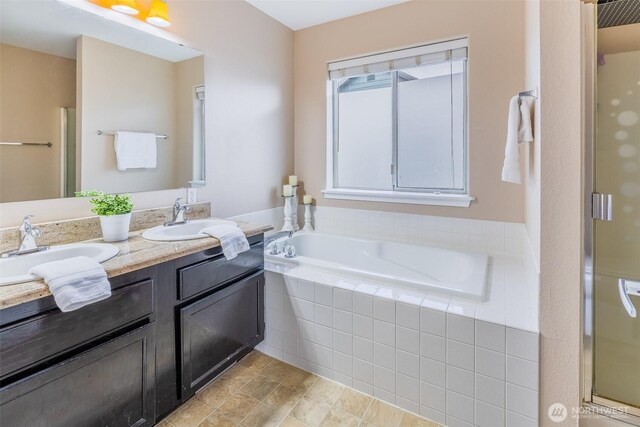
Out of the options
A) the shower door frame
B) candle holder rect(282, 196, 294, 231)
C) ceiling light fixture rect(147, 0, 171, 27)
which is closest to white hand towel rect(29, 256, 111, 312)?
ceiling light fixture rect(147, 0, 171, 27)

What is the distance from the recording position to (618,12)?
1355mm

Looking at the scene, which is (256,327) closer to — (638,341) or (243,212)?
(243,212)

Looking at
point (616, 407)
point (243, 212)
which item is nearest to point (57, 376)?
point (243, 212)

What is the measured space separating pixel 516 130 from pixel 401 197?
1157mm

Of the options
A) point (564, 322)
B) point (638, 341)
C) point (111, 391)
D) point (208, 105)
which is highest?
point (208, 105)

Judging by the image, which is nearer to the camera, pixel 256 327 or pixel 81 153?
pixel 81 153

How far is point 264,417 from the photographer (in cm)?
165

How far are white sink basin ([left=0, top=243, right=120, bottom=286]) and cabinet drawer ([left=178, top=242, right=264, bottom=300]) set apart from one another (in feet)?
1.08

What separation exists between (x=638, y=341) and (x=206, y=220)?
239 cm

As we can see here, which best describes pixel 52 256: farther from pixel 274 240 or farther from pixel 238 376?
pixel 274 240

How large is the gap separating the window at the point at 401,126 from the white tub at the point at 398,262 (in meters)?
0.42

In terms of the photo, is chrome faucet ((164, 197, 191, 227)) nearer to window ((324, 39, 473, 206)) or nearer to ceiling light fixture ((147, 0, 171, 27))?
ceiling light fixture ((147, 0, 171, 27))

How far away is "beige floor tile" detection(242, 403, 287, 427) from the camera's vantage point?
5.27ft

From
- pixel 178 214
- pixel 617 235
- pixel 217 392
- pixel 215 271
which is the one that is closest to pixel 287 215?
pixel 178 214
